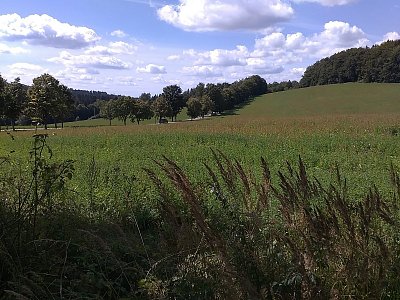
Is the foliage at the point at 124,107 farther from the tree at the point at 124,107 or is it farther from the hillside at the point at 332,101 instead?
the hillside at the point at 332,101

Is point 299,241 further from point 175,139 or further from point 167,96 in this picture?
point 167,96

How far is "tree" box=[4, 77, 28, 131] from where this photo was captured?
50719mm

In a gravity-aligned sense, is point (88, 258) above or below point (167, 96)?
below

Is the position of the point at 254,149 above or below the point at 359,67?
below

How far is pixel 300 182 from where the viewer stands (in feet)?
9.49

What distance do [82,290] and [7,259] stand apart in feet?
1.86

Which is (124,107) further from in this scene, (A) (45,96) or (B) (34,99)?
(A) (45,96)

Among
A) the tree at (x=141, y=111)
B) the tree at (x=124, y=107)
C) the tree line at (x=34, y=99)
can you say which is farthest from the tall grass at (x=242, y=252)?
the tree at (x=141, y=111)

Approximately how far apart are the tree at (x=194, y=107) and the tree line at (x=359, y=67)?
1670 inches

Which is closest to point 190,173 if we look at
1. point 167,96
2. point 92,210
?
point 92,210

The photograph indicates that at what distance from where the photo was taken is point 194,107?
291 ft

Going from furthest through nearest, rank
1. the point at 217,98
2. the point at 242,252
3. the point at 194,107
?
the point at 217,98, the point at 194,107, the point at 242,252

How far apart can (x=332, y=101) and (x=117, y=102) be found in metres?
42.0

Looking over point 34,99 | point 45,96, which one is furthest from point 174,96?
point 45,96
